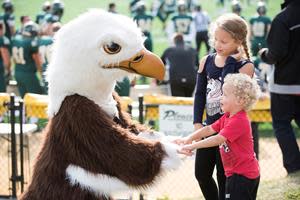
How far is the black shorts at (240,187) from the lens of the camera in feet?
14.5

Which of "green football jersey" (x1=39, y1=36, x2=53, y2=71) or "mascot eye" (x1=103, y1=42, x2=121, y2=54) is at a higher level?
"mascot eye" (x1=103, y1=42, x2=121, y2=54)

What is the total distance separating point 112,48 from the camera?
13.9 feet

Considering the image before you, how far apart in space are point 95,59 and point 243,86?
0.94 meters

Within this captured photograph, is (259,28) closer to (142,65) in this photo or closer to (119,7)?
(142,65)

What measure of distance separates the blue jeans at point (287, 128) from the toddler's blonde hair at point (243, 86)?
7.91 ft

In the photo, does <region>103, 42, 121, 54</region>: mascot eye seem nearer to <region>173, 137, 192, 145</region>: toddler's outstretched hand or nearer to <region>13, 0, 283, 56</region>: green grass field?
<region>173, 137, 192, 145</region>: toddler's outstretched hand

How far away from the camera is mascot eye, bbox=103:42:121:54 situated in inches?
167

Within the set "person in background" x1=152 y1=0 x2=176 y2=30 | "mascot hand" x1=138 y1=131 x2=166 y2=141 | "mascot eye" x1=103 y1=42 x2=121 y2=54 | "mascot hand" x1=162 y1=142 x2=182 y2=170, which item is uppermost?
"person in background" x1=152 y1=0 x2=176 y2=30

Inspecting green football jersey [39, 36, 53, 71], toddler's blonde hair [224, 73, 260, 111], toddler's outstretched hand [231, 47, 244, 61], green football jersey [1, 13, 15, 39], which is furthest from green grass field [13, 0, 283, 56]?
toddler's blonde hair [224, 73, 260, 111]

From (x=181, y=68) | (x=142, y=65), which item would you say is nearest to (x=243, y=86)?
(x=142, y=65)

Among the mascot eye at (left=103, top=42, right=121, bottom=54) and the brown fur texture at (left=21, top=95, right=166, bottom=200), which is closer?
the brown fur texture at (left=21, top=95, right=166, bottom=200)

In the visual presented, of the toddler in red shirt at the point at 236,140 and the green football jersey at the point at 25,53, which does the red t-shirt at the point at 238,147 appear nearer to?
the toddler in red shirt at the point at 236,140

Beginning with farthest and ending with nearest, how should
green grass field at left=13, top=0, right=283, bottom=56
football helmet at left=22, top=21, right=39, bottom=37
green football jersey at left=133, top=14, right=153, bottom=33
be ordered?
1. green grass field at left=13, top=0, right=283, bottom=56
2. green football jersey at left=133, top=14, right=153, bottom=33
3. football helmet at left=22, top=21, right=39, bottom=37

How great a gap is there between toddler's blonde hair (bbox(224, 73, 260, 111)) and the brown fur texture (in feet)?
2.02
